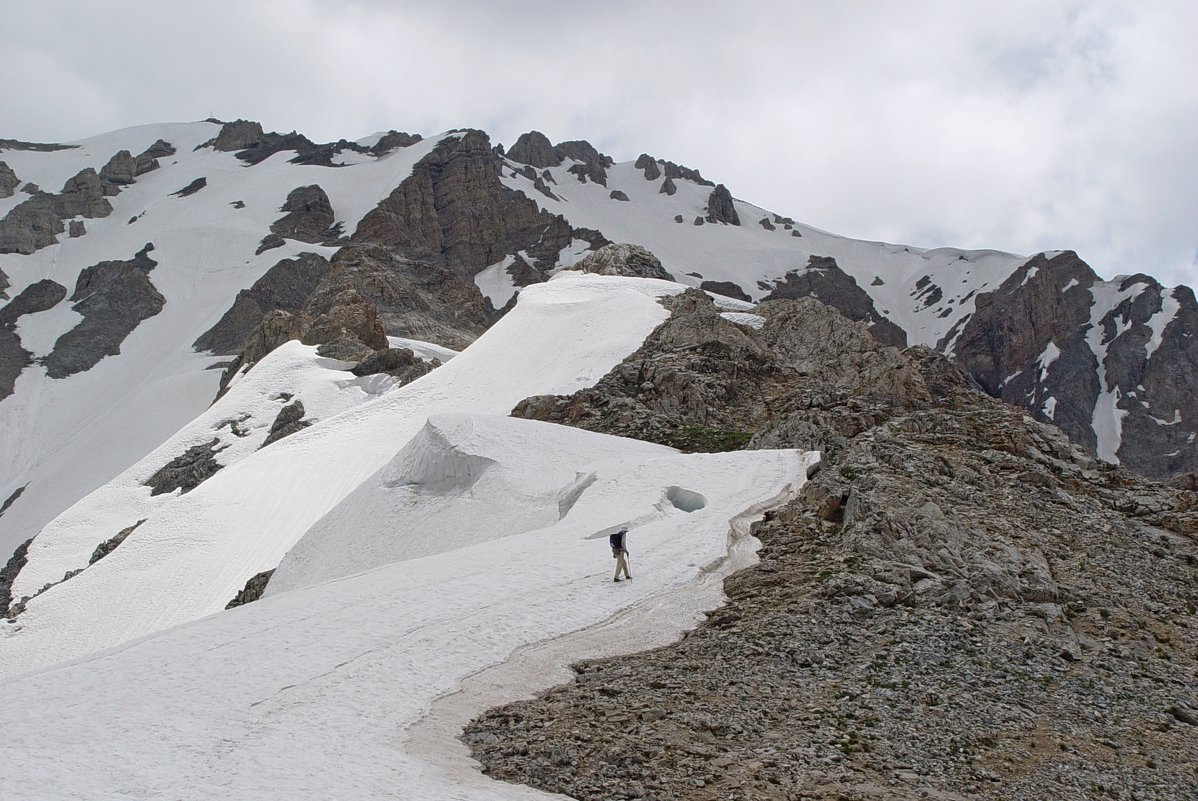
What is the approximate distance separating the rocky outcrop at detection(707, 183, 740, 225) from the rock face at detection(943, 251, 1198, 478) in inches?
2019

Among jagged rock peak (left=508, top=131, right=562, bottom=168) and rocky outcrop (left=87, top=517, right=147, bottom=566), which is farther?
jagged rock peak (left=508, top=131, right=562, bottom=168)

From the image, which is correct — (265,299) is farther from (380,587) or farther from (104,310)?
(380,587)

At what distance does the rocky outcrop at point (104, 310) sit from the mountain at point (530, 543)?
3.23ft

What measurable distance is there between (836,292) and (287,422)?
117m

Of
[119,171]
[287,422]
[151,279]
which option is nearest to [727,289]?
[151,279]

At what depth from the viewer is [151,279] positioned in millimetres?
114188

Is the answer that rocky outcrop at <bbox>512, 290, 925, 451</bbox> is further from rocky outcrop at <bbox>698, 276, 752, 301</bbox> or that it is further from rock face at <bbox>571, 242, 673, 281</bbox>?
rocky outcrop at <bbox>698, 276, 752, 301</bbox>

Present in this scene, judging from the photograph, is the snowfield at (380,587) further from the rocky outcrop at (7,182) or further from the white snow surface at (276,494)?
the rocky outcrop at (7,182)

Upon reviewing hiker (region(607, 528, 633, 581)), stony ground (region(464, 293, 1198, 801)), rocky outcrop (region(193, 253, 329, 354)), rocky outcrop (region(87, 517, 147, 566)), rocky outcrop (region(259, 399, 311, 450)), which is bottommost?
stony ground (region(464, 293, 1198, 801))

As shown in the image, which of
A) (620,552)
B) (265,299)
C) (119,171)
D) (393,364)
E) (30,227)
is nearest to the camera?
(620,552)

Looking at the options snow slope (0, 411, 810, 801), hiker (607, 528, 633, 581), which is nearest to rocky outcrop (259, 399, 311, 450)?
snow slope (0, 411, 810, 801)

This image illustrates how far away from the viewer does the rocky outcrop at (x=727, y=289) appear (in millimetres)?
142625

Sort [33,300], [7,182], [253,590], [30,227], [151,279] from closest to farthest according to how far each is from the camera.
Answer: [253,590], [33,300], [151,279], [30,227], [7,182]

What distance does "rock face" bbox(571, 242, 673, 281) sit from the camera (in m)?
60.4
